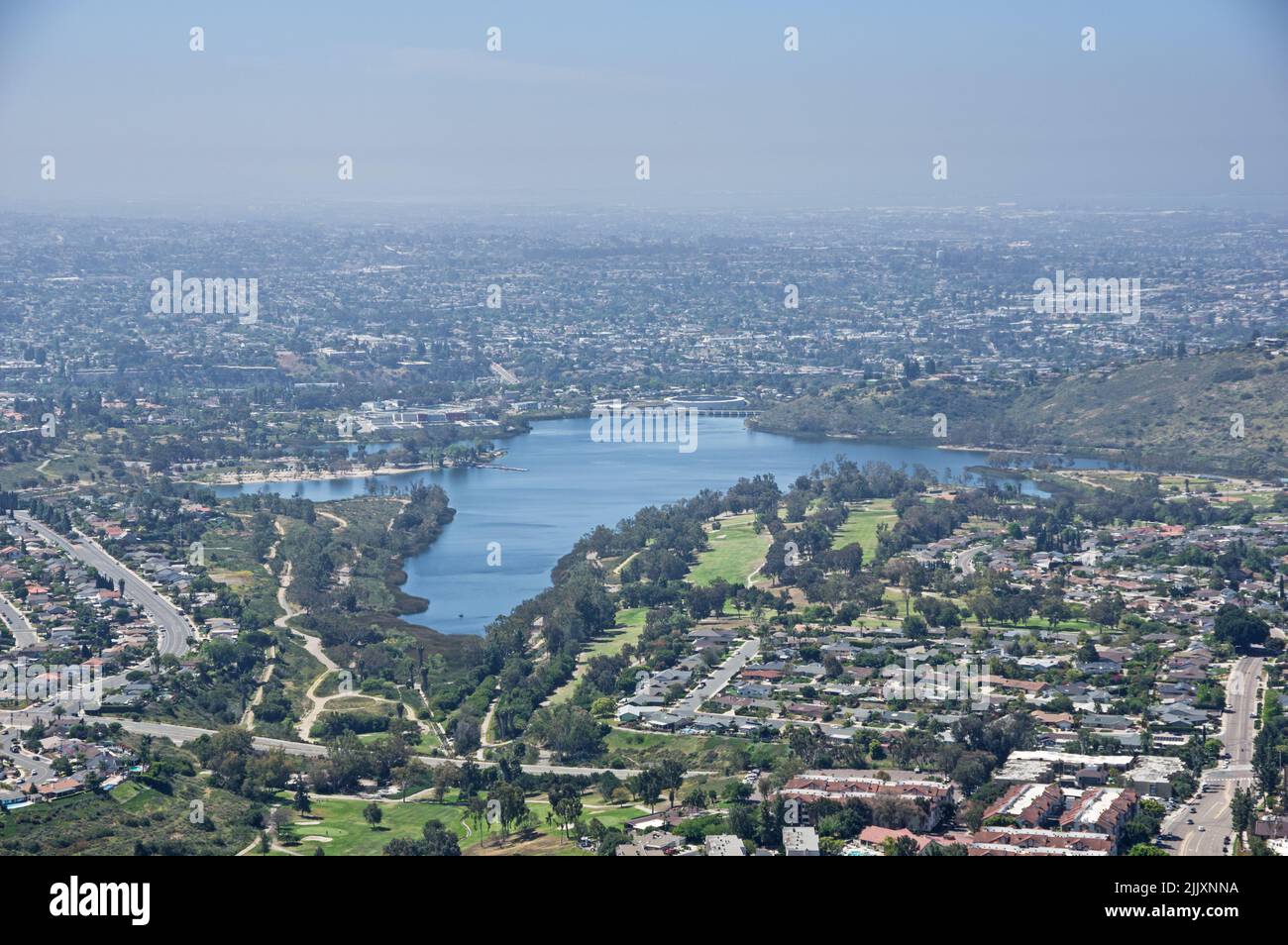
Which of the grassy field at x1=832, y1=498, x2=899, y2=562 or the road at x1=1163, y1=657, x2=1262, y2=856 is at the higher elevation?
the grassy field at x1=832, y1=498, x2=899, y2=562

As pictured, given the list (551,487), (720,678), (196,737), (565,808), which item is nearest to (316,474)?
(551,487)

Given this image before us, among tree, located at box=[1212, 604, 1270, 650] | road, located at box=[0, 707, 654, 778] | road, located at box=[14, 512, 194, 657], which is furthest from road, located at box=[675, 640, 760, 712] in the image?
road, located at box=[14, 512, 194, 657]

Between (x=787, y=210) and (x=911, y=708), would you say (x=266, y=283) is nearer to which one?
(x=911, y=708)

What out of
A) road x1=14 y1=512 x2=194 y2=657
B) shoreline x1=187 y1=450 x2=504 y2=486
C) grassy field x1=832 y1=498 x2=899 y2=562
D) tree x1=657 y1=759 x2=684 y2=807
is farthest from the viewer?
shoreline x1=187 y1=450 x2=504 y2=486

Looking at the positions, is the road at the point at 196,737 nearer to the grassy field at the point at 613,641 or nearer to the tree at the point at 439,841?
the tree at the point at 439,841

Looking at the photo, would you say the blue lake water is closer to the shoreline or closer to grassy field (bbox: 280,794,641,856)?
the shoreline
